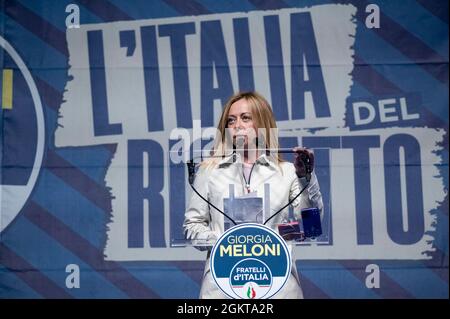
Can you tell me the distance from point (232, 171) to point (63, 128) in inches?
44.8

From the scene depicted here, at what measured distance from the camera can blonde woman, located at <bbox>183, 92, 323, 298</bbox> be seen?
10.4ft

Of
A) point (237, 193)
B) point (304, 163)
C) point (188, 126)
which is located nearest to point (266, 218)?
point (237, 193)

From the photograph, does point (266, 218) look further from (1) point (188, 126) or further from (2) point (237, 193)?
(1) point (188, 126)

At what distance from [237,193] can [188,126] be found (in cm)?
91

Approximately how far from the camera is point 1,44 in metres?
4.03

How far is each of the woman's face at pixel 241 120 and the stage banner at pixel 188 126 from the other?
0.59 metres

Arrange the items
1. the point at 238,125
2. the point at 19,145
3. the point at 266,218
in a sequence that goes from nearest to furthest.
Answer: the point at 266,218 < the point at 238,125 < the point at 19,145

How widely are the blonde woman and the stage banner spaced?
0.68 meters

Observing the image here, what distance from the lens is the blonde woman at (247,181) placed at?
125 inches

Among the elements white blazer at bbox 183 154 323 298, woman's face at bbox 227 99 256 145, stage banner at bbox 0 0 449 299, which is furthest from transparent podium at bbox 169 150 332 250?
stage banner at bbox 0 0 449 299

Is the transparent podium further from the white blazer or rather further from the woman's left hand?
the woman's left hand

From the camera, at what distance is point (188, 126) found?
4027mm

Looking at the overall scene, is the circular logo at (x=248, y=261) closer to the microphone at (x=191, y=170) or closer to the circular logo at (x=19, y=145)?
the microphone at (x=191, y=170)

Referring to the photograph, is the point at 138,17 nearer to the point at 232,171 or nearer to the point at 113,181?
the point at 113,181
